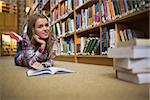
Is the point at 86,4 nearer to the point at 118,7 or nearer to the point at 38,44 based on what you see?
the point at 118,7

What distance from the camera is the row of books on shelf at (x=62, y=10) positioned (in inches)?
110

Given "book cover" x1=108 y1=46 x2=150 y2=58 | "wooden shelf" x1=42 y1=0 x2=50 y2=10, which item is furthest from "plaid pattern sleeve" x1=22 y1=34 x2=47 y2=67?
"wooden shelf" x1=42 y1=0 x2=50 y2=10

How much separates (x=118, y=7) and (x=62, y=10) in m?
1.63

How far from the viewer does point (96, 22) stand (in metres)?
2.01

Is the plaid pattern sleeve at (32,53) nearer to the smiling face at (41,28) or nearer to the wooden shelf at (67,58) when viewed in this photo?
the smiling face at (41,28)

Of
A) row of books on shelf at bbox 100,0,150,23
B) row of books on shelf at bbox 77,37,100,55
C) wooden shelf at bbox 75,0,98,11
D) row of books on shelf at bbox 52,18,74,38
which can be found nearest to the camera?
row of books on shelf at bbox 100,0,150,23

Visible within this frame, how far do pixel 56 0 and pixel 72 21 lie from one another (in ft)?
2.98

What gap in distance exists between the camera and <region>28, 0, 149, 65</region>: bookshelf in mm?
1528

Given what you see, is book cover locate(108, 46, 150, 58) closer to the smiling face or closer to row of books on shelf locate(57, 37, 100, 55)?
the smiling face

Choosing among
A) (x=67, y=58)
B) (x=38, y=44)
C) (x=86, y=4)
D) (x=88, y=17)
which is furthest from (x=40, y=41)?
(x=67, y=58)

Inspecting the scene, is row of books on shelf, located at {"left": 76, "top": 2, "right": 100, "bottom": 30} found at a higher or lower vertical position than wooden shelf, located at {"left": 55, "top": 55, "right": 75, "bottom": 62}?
higher

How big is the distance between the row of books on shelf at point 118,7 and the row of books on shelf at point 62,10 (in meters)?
0.96

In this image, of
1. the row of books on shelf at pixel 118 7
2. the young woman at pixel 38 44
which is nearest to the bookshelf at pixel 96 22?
the row of books on shelf at pixel 118 7

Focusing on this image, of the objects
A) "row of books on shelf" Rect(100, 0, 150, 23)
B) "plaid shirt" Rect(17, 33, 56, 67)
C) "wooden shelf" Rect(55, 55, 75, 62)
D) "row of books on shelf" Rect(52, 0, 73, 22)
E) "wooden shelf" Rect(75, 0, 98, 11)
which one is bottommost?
"wooden shelf" Rect(55, 55, 75, 62)
